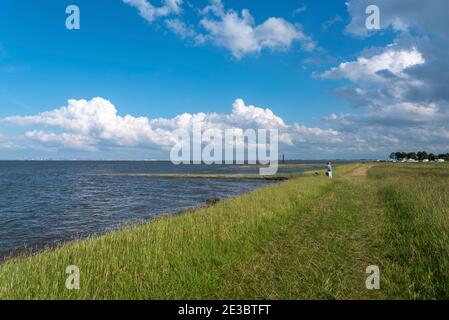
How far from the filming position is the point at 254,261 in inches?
350

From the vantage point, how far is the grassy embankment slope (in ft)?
22.2

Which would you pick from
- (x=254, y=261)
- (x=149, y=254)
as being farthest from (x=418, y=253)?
(x=149, y=254)

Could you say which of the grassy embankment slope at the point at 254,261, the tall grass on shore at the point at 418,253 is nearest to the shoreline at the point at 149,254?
the grassy embankment slope at the point at 254,261

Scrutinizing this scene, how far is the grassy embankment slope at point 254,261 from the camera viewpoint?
22.2 feet

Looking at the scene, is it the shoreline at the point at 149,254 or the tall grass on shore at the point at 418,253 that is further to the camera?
the shoreline at the point at 149,254

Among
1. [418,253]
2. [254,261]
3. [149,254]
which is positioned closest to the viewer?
[418,253]

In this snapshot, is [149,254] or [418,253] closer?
[418,253]

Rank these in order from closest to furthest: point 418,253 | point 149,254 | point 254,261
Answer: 1. point 418,253
2. point 254,261
3. point 149,254

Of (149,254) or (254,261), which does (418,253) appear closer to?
(254,261)

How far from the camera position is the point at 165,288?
22.7ft

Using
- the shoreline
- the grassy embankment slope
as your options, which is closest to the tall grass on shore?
the grassy embankment slope

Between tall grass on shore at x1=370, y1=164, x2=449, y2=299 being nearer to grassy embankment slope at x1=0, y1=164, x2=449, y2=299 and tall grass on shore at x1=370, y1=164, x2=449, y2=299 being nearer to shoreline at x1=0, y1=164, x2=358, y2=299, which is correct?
grassy embankment slope at x1=0, y1=164, x2=449, y2=299

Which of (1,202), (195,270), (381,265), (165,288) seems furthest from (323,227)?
(1,202)

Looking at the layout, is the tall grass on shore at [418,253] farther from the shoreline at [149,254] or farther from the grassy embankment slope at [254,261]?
the shoreline at [149,254]
